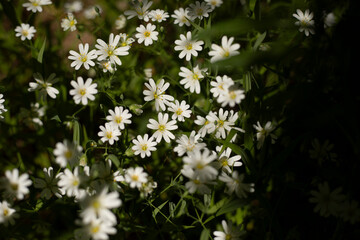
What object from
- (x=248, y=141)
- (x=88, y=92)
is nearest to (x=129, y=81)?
(x=88, y=92)

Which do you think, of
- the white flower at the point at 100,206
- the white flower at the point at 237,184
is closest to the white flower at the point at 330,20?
the white flower at the point at 237,184

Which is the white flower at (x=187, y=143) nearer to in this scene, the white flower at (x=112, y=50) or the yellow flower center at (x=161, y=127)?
the yellow flower center at (x=161, y=127)

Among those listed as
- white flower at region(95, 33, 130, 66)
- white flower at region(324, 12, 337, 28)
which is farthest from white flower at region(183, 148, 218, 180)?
white flower at region(324, 12, 337, 28)

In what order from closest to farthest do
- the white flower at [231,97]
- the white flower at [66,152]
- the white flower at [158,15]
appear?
the white flower at [66,152]
the white flower at [231,97]
the white flower at [158,15]

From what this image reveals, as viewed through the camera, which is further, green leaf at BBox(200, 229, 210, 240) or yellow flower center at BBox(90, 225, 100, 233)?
green leaf at BBox(200, 229, 210, 240)

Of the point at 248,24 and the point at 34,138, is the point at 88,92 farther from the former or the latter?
the point at 248,24

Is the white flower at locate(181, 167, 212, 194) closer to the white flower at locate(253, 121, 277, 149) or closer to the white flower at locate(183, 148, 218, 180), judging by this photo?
the white flower at locate(183, 148, 218, 180)
